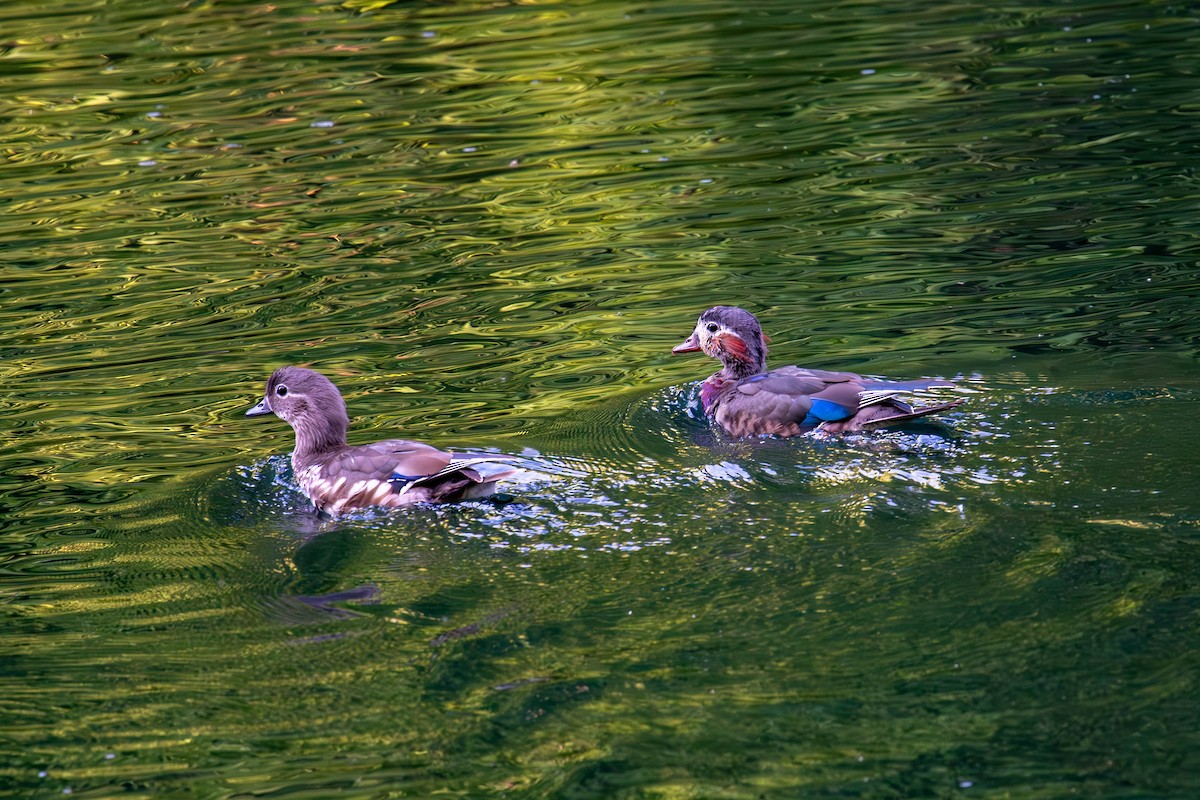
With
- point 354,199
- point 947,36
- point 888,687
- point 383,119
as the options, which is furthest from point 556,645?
point 947,36

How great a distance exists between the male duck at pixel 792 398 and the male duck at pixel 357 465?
1.46 meters

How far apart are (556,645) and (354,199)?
8.63 m

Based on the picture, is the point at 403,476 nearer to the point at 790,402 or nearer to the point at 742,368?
the point at 790,402

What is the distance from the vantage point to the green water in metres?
5.46

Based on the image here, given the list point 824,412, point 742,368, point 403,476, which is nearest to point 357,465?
point 403,476

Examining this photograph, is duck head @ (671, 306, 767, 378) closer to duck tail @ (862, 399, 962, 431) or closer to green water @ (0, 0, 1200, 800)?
green water @ (0, 0, 1200, 800)

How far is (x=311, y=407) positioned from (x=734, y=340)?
2.52m

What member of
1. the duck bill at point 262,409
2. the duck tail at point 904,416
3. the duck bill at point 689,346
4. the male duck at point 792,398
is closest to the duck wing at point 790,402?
the male duck at point 792,398

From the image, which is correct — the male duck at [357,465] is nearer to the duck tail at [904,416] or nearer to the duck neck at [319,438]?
the duck neck at [319,438]

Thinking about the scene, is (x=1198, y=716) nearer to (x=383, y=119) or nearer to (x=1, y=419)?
(x=1, y=419)

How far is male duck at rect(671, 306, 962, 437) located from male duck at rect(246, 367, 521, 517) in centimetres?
146

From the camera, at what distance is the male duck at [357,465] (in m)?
Answer: 7.50

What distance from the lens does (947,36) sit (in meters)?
17.8

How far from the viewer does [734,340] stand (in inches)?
359
